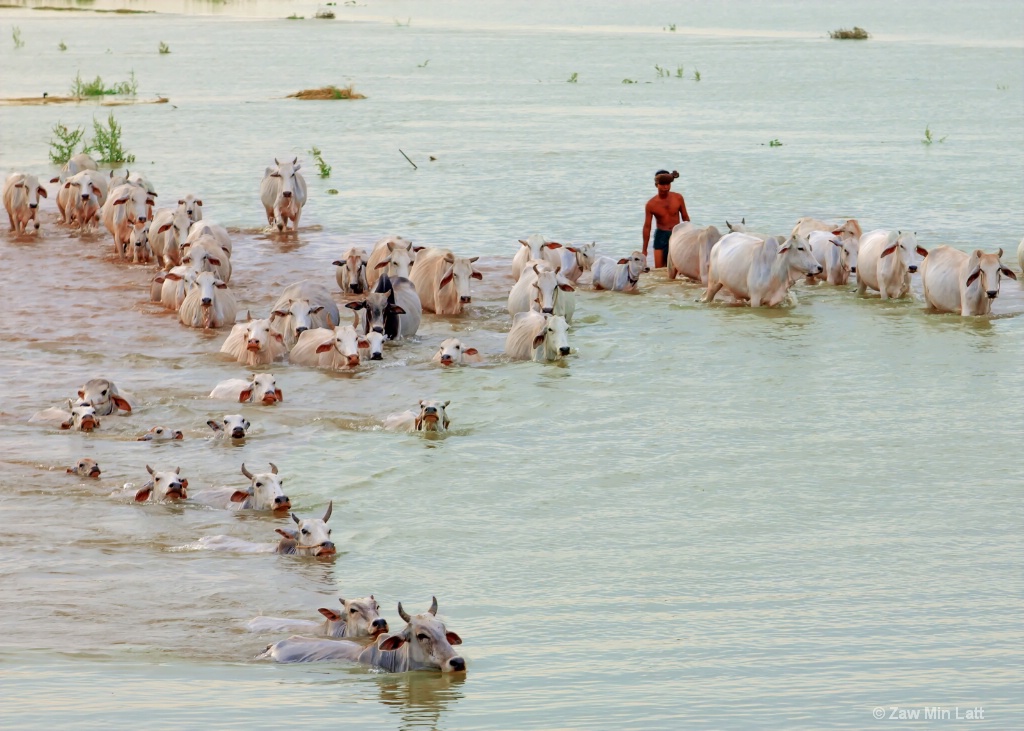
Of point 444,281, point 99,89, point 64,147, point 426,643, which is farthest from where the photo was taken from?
point 99,89

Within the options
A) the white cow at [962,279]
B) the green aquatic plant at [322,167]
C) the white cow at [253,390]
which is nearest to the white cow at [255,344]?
the white cow at [253,390]

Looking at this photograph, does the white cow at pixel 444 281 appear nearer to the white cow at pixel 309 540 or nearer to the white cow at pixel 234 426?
the white cow at pixel 234 426

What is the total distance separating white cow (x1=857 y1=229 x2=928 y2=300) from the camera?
54.0 feet

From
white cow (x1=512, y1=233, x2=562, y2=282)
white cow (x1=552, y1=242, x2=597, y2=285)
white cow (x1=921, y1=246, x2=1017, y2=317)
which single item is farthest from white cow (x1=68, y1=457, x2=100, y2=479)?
white cow (x1=921, y1=246, x2=1017, y2=317)

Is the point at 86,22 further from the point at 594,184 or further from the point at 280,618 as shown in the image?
the point at 280,618

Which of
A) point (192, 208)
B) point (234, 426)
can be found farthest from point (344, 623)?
point (192, 208)

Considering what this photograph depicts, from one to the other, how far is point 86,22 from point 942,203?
56.5 m

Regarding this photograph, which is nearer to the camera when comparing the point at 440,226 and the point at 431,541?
the point at 431,541

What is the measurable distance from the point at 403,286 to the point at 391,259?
1163mm

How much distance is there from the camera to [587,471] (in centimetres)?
1133

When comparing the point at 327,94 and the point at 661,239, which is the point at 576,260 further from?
the point at 327,94

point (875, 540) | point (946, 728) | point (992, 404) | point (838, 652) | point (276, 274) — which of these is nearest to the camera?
point (946, 728)

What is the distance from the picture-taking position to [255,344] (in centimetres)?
1427

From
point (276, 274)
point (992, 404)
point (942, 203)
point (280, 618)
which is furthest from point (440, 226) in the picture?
point (280, 618)
